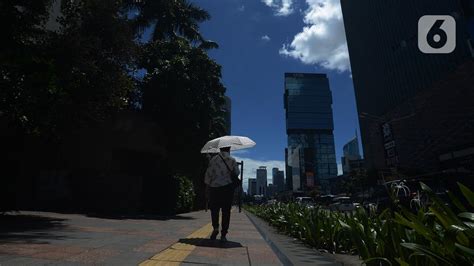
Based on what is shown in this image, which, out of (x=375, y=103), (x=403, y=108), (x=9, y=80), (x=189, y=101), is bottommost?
(x=9, y=80)

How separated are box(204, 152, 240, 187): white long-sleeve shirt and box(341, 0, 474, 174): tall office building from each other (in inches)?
1383

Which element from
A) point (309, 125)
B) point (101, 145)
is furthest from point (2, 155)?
point (309, 125)

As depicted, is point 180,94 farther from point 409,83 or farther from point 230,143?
point 409,83

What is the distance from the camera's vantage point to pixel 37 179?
14039mm

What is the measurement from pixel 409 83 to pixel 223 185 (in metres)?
79.5

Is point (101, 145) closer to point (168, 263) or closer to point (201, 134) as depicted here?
point (201, 134)

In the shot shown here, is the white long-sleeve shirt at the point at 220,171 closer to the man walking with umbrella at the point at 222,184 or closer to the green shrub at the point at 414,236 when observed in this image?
the man walking with umbrella at the point at 222,184

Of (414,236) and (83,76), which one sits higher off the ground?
(83,76)

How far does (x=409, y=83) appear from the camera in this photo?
75188mm

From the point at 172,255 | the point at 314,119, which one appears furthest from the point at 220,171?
the point at 314,119

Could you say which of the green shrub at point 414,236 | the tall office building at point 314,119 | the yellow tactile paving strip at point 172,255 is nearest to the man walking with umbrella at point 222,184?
the yellow tactile paving strip at point 172,255

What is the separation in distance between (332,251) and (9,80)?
767 centimetres

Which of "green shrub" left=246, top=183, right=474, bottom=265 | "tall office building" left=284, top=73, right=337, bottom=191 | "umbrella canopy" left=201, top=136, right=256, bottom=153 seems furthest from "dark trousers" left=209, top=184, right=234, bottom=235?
"tall office building" left=284, top=73, right=337, bottom=191

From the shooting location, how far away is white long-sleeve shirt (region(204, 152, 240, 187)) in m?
5.96
